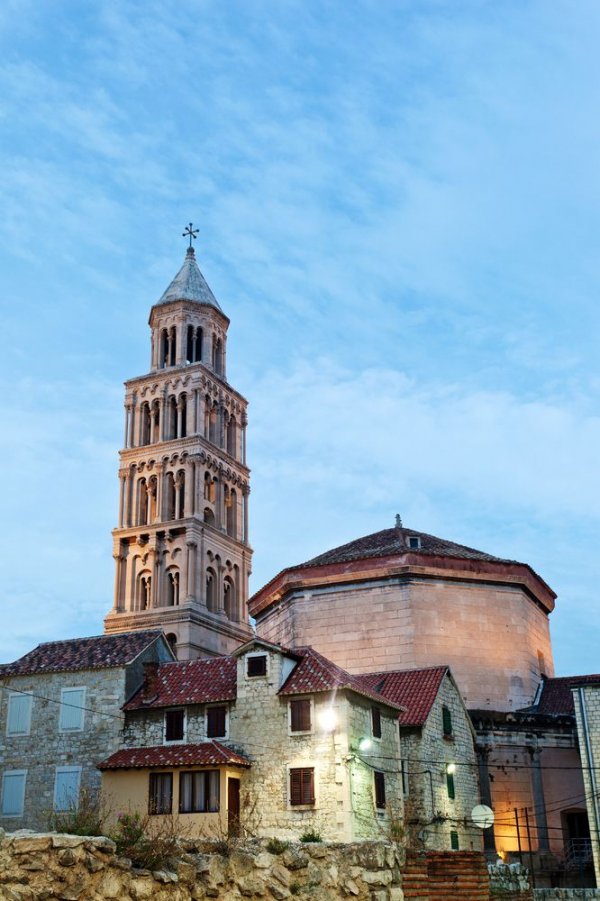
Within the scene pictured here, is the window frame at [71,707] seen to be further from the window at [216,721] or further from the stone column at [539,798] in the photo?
the stone column at [539,798]

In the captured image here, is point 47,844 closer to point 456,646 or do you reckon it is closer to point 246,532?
point 456,646

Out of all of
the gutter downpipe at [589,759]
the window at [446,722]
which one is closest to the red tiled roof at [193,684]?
the window at [446,722]

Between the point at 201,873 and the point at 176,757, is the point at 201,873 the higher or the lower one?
the lower one

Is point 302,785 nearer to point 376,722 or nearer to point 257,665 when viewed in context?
point 376,722

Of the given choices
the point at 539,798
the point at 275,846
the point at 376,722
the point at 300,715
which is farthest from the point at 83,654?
the point at 275,846

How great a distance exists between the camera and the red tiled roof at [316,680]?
3250 centimetres

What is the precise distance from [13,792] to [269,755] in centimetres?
1084

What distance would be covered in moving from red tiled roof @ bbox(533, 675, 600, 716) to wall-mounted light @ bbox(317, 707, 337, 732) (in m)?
14.8

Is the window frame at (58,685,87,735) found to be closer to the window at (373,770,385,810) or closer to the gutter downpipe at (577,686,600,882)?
the window at (373,770,385,810)

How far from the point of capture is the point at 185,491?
8006 cm

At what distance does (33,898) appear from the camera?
9.09 metres

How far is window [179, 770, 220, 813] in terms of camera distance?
31984mm

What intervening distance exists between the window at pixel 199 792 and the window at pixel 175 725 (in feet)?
8.29

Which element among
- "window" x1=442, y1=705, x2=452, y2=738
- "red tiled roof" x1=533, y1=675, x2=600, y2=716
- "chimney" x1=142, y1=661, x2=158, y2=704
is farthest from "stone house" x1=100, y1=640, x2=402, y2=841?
"red tiled roof" x1=533, y1=675, x2=600, y2=716
